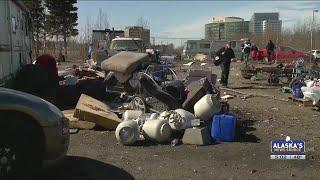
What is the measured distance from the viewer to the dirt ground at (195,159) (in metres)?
7.86

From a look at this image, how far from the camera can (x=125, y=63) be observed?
14227 mm

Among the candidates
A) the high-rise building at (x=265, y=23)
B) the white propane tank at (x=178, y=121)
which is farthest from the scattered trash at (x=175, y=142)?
the high-rise building at (x=265, y=23)

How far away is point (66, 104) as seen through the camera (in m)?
14.8

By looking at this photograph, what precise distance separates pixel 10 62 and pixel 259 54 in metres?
25.1

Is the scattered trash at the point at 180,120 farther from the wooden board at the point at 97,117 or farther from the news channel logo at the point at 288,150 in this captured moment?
the news channel logo at the point at 288,150

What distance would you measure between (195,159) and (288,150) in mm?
1469

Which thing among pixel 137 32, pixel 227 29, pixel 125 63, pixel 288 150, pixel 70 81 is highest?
pixel 227 29

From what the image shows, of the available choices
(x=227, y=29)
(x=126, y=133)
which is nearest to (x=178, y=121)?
(x=126, y=133)

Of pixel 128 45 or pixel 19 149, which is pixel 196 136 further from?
pixel 128 45

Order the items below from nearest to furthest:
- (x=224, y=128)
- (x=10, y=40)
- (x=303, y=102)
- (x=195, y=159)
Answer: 1. (x=195, y=159)
2. (x=224, y=128)
3. (x=10, y=40)
4. (x=303, y=102)

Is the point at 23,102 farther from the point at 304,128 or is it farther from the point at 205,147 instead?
the point at 304,128

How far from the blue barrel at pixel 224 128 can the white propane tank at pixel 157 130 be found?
0.87 m

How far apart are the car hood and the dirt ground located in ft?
3.14

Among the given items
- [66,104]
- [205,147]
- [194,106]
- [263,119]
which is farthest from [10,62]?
[263,119]
